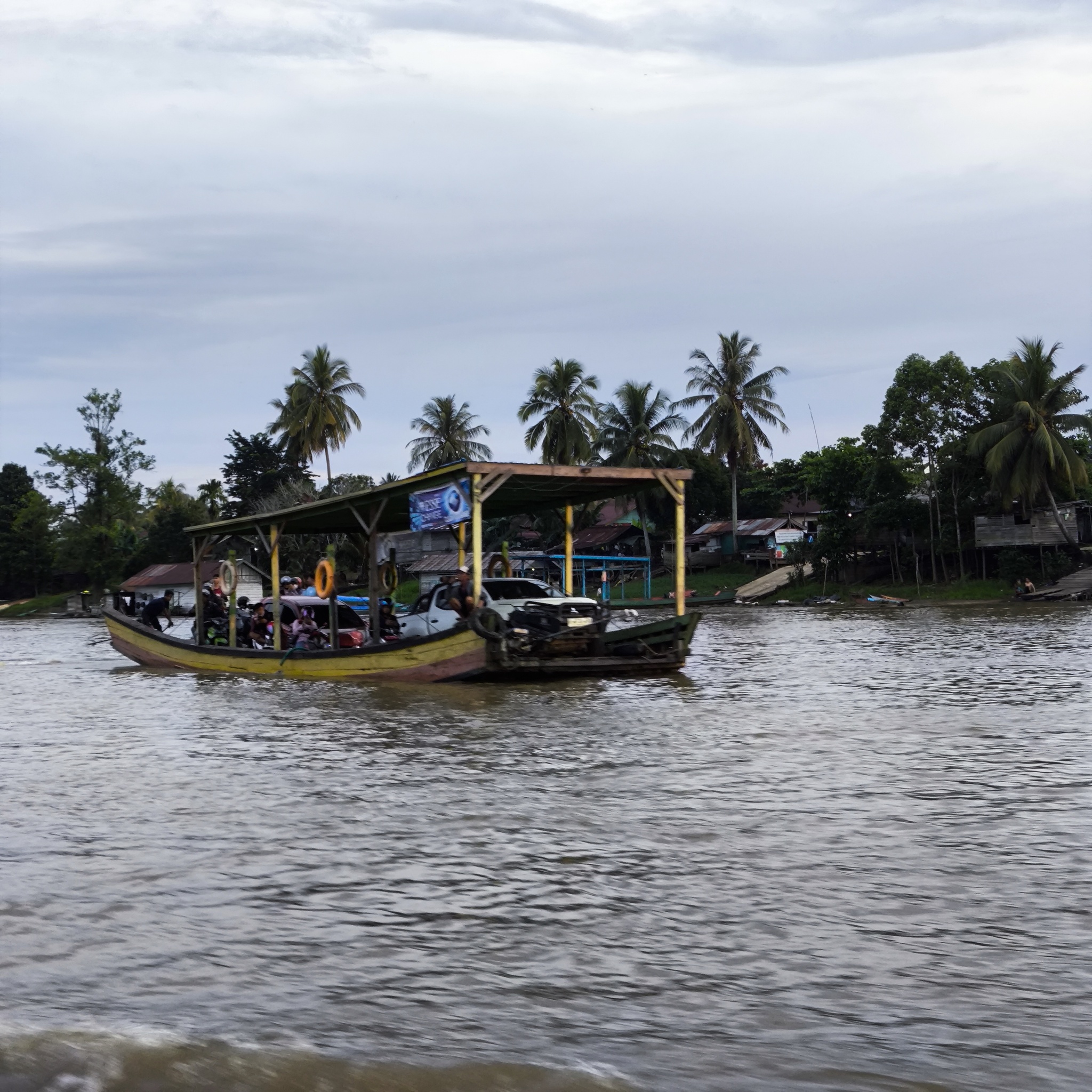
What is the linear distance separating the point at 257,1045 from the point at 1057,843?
4266 millimetres

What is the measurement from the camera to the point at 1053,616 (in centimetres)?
3172

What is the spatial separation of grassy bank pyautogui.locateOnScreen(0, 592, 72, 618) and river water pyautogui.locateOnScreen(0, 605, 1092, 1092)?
6221 centimetres

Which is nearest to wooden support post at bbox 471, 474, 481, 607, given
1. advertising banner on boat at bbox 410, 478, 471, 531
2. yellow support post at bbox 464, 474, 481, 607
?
yellow support post at bbox 464, 474, 481, 607

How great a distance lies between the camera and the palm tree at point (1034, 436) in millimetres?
42656

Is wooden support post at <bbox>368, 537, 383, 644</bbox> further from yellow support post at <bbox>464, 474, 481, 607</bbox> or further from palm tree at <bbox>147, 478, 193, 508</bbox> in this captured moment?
palm tree at <bbox>147, 478, 193, 508</bbox>

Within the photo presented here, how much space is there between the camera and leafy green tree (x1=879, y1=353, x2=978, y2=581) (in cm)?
4578

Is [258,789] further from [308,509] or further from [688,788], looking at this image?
[308,509]

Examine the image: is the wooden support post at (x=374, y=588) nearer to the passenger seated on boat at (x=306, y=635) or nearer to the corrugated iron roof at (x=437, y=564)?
the passenger seated on boat at (x=306, y=635)

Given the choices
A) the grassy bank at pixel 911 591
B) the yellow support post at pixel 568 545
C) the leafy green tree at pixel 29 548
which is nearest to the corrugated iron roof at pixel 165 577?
the leafy green tree at pixel 29 548

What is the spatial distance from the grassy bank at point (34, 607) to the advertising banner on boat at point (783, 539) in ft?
137

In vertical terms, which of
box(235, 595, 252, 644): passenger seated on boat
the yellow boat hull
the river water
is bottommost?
the river water

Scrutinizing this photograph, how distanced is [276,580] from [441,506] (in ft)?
17.1

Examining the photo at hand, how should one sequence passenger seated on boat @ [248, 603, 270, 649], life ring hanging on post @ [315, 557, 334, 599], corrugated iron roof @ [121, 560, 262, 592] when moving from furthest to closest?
corrugated iron roof @ [121, 560, 262, 592] < passenger seated on boat @ [248, 603, 270, 649] < life ring hanging on post @ [315, 557, 334, 599]

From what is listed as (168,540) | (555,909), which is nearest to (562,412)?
(168,540)
